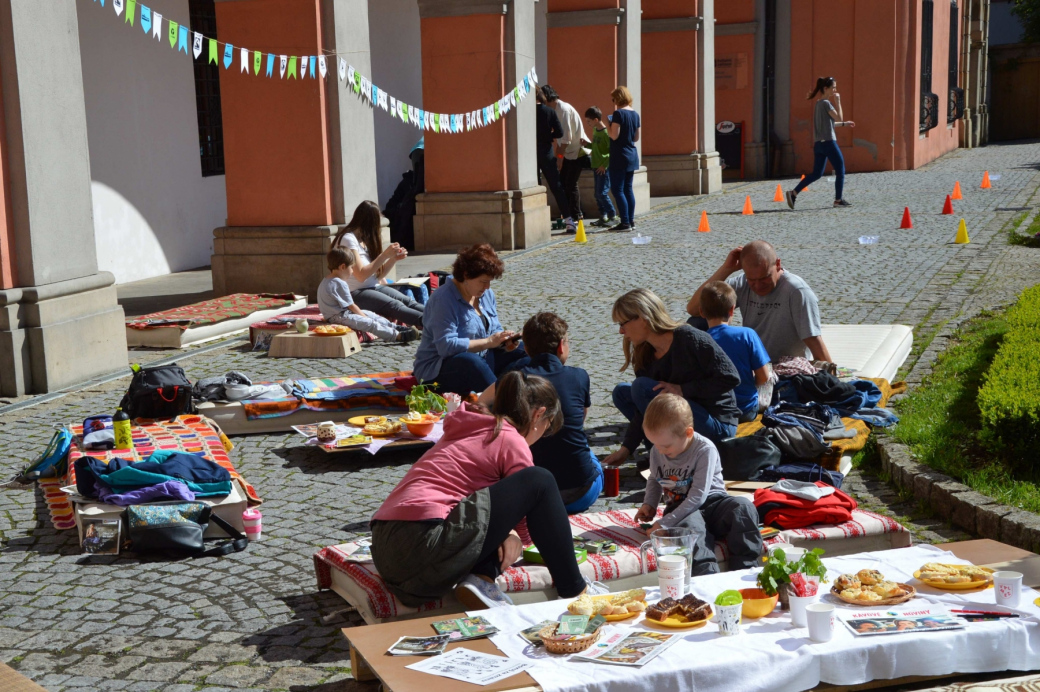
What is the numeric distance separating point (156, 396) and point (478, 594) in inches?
136

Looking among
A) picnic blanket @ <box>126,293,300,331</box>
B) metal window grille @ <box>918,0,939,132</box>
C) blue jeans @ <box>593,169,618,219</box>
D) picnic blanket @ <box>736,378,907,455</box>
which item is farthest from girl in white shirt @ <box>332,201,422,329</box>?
metal window grille @ <box>918,0,939,132</box>

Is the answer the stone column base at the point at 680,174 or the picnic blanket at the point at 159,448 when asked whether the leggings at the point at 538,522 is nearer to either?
the picnic blanket at the point at 159,448

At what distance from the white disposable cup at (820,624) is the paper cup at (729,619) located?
23 centimetres

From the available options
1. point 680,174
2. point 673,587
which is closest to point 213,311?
point 673,587

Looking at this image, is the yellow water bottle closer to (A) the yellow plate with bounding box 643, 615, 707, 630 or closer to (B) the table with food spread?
(B) the table with food spread

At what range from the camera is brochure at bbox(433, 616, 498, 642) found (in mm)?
4027

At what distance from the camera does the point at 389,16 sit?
19406 mm

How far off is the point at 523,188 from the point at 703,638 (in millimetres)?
12222

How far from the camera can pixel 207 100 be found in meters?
15.4

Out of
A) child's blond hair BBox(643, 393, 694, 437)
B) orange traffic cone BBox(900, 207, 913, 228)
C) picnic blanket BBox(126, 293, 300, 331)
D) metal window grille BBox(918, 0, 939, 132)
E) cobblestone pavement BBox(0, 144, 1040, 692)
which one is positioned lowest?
cobblestone pavement BBox(0, 144, 1040, 692)

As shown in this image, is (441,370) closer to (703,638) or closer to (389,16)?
(703,638)

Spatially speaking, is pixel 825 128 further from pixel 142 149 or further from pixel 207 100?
pixel 142 149

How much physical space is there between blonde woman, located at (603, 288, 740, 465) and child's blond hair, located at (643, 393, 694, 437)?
3.43 ft

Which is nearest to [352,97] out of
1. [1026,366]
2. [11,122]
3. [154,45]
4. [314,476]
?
[154,45]
